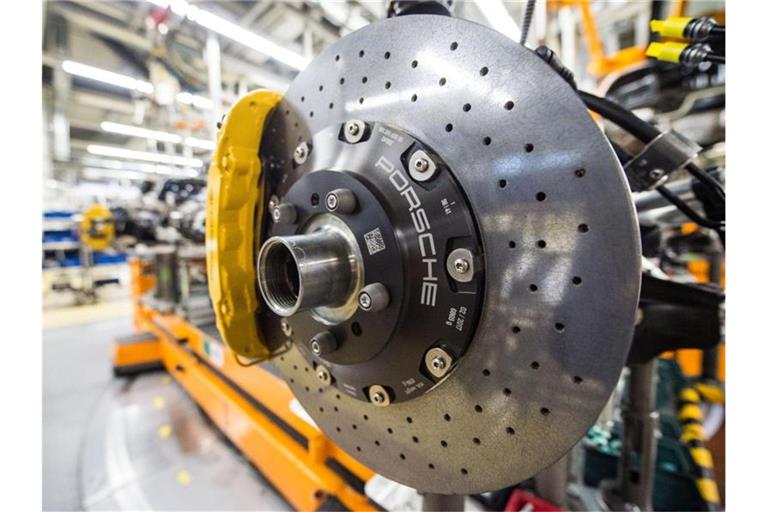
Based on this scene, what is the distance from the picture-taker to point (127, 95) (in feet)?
17.5

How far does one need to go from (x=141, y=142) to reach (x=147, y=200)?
697 cm

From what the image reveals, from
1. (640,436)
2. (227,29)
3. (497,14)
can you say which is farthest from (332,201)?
(227,29)

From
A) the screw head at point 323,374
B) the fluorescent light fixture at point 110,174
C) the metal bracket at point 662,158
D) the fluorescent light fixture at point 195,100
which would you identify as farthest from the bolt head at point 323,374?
the fluorescent light fixture at point 110,174

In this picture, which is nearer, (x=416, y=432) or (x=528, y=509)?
(x=416, y=432)

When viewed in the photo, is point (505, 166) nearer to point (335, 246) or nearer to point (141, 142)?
point (335, 246)

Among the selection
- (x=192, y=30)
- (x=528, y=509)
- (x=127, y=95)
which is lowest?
(x=528, y=509)

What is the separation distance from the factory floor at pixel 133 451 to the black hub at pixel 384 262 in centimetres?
105

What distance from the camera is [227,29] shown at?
7.63 ft

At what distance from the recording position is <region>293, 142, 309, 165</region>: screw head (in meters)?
0.48

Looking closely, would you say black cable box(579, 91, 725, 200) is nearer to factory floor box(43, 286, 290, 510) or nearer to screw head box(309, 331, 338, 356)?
screw head box(309, 331, 338, 356)

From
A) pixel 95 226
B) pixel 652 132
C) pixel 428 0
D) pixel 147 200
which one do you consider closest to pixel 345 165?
pixel 428 0

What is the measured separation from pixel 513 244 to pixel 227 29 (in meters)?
2.72

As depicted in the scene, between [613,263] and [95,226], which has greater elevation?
[95,226]

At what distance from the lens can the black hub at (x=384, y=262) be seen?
0.35 metres
